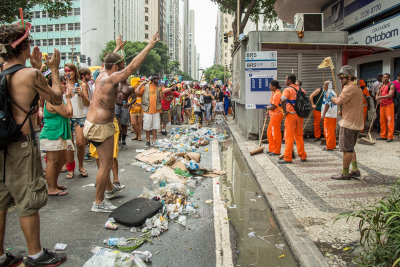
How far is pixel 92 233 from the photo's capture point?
384 cm

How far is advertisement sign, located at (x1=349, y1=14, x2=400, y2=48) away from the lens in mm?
11602

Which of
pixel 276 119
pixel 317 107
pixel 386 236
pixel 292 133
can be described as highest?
pixel 317 107

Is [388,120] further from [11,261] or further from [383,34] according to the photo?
[11,261]

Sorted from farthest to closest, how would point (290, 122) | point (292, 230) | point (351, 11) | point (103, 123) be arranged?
point (351, 11) < point (290, 122) < point (103, 123) < point (292, 230)

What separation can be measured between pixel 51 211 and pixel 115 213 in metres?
1.01

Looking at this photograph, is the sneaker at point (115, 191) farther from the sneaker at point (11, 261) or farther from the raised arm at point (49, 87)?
the raised arm at point (49, 87)

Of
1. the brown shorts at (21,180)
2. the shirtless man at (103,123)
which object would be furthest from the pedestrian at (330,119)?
the brown shorts at (21,180)

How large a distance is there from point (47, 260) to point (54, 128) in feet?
9.15

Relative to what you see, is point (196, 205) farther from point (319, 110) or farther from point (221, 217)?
point (319, 110)

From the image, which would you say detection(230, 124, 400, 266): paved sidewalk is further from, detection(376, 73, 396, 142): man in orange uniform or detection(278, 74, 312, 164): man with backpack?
detection(376, 73, 396, 142): man in orange uniform

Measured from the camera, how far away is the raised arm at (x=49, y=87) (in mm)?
2951

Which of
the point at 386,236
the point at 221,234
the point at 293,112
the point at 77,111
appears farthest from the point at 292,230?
the point at 77,111

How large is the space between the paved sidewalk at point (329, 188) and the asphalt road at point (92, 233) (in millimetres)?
1160

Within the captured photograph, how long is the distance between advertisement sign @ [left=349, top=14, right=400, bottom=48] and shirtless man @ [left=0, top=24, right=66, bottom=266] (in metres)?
12.1
